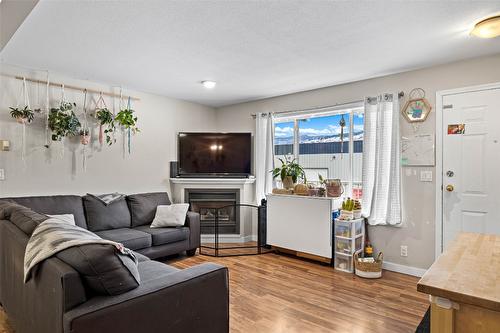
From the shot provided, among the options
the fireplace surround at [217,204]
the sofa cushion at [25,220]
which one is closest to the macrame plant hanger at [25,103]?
the sofa cushion at [25,220]

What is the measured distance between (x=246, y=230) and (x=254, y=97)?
226cm

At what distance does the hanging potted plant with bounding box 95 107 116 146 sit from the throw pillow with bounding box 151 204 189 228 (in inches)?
47.0

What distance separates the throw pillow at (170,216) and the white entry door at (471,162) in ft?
10.3

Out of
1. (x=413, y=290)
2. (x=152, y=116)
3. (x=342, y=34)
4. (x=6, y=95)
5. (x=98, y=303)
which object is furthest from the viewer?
(x=152, y=116)

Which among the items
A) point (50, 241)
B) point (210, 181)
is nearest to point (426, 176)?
point (210, 181)

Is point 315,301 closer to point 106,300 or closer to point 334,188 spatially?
point 334,188

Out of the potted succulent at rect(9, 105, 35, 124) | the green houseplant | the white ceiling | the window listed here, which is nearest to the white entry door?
the white ceiling

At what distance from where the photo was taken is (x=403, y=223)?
3512 mm

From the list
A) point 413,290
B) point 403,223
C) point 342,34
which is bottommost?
point 413,290

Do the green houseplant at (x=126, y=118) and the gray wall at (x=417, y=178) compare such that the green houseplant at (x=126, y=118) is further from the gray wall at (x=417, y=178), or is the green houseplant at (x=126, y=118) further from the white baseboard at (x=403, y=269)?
the white baseboard at (x=403, y=269)

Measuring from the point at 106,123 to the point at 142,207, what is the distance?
4.10 ft

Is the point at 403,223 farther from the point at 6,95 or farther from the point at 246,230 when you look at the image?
the point at 6,95

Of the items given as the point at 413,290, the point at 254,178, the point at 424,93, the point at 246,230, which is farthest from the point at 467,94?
the point at 246,230

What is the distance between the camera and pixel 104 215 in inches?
144
